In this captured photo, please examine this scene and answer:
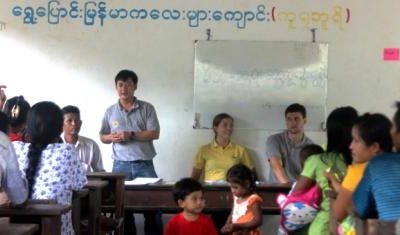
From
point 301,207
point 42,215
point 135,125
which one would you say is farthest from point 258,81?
point 42,215

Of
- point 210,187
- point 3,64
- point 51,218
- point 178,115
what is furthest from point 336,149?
point 3,64

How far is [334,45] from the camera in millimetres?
6449

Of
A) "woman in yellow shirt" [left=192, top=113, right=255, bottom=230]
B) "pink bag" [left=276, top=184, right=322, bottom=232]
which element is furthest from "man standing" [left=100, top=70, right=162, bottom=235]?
"pink bag" [left=276, top=184, right=322, bottom=232]

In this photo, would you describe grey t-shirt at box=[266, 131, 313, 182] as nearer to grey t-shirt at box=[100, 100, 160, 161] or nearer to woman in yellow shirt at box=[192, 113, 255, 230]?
woman in yellow shirt at box=[192, 113, 255, 230]

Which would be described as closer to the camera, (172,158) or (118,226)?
(118,226)

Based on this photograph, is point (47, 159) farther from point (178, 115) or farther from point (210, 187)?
point (178, 115)

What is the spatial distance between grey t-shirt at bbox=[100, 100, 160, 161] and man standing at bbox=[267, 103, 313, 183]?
3.52ft

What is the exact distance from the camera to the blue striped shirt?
2355 millimetres

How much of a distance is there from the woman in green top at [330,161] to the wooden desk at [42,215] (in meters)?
1.20

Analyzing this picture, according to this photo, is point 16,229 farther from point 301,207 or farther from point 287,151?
point 287,151

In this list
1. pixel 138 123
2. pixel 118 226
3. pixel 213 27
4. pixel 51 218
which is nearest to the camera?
pixel 51 218

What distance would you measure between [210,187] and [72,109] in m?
1.30

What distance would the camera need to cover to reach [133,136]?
18.9ft

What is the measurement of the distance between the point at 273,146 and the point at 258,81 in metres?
0.80
